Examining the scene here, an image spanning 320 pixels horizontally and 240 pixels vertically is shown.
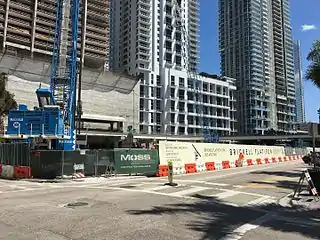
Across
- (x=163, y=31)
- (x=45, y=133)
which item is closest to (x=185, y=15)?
(x=163, y=31)

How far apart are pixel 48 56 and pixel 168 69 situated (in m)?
38.7

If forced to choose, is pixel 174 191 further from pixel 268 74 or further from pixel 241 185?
pixel 268 74

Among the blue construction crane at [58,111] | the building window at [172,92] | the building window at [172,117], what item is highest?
the building window at [172,92]

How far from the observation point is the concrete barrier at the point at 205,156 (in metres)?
26.4

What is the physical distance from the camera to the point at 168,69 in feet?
432

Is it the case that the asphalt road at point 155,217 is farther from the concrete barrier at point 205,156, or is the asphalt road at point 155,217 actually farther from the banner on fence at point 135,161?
the concrete barrier at point 205,156

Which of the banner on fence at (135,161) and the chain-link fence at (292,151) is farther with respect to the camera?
the chain-link fence at (292,151)

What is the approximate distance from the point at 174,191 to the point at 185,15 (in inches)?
5752

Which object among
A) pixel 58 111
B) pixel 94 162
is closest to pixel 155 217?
pixel 94 162

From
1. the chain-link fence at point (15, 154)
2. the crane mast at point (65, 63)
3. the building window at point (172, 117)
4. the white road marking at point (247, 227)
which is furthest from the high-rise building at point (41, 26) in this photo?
the white road marking at point (247, 227)

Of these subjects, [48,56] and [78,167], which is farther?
[48,56]

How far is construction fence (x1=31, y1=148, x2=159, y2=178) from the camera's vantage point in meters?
23.3

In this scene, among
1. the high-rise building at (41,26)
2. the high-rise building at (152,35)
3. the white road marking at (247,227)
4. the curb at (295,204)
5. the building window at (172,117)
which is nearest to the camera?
the white road marking at (247,227)

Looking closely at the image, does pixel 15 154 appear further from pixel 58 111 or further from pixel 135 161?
pixel 58 111
